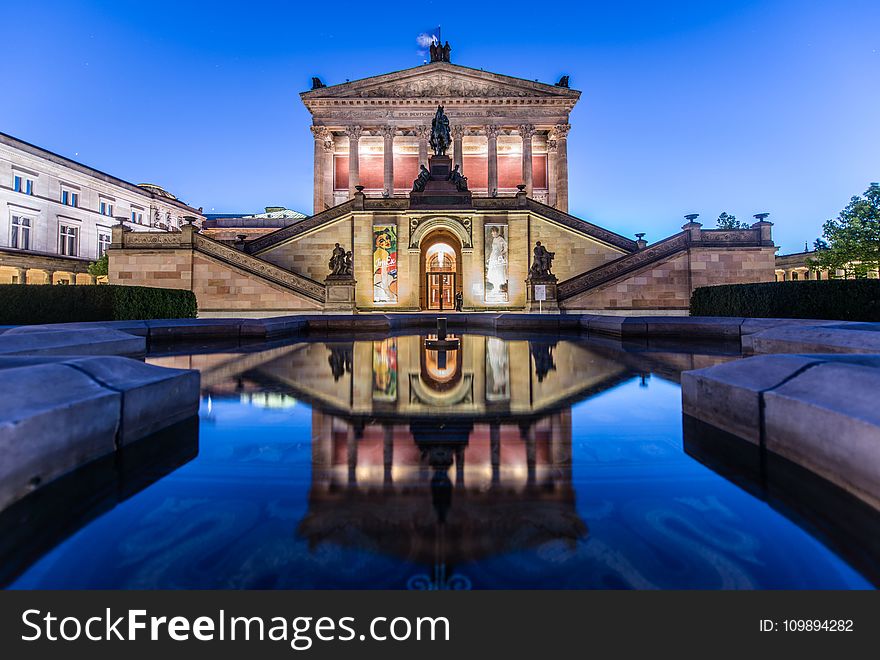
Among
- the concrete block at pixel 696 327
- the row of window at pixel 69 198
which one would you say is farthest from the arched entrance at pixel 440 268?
the row of window at pixel 69 198

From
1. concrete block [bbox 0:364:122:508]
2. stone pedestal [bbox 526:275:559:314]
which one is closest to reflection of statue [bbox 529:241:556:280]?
stone pedestal [bbox 526:275:559:314]

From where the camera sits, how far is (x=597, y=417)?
2830 millimetres

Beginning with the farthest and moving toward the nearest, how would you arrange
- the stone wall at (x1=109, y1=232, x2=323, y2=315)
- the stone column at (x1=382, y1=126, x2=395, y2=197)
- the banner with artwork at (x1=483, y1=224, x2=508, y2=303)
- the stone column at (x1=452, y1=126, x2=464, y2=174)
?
the stone column at (x1=382, y1=126, x2=395, y2=197)
the stone column at (x1=452, y1=126, x2=464, y2=174)
the banner with artwork at (x1=483, y1=224, x2=508, y2=303)
the stone wall at (x1=109, y1=232, x2=323, y2=315)

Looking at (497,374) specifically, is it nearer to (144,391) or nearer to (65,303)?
(144,391)

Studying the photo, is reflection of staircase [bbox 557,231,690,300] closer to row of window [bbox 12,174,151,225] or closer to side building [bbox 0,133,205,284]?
side building [bbox 0,133,205,284]

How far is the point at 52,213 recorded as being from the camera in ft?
131

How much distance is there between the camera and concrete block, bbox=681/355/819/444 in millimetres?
2246

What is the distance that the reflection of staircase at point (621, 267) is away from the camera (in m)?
20.6

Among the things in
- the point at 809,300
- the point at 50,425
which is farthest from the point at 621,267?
the point at 50,425

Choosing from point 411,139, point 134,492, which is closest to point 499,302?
point 134,492

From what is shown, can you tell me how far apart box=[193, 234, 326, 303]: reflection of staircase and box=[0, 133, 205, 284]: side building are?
23.3 m

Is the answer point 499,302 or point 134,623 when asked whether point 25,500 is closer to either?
point 134,623

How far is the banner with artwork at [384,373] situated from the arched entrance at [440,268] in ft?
68.0

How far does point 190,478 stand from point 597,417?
96.1 inches
